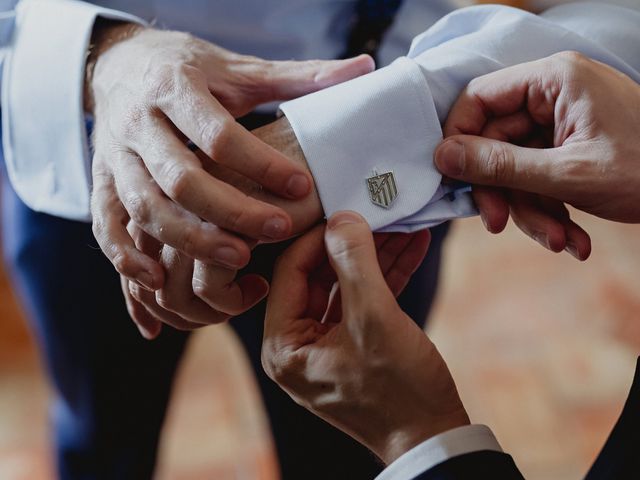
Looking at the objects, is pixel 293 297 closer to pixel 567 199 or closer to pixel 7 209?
pixel 567 199

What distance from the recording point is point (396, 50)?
32.3 inches

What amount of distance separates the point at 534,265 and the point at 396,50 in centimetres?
100

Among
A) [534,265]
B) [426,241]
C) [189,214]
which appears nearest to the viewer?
[189,214]

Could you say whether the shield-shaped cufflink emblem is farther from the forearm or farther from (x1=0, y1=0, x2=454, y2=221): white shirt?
(x1=0, y1=0, x2=454, y2=221): white shirt

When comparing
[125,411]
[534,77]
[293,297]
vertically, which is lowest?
[125,411]

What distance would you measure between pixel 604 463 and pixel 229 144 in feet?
1.09

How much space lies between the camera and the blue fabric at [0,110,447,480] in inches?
32.2

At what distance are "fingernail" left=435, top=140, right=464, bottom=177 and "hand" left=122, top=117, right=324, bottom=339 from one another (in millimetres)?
99

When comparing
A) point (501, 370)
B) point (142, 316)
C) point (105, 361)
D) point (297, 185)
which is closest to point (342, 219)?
point (297, 185)

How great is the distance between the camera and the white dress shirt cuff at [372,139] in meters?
0.59

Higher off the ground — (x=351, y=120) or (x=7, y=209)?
(x=351, y=120)

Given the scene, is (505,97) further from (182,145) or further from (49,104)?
(49,104)

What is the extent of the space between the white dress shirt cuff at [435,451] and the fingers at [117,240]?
23 centimetres

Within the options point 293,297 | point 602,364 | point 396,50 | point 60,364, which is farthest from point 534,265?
point 293,297
